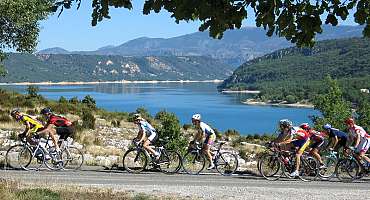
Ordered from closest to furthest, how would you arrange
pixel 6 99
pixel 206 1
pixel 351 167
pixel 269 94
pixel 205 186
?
pixel 206 1, pixel 205 186, pixel 351 167, pixel 6 99, pixel 269 94

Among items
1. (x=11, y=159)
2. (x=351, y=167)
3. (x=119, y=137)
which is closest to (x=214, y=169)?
(x=351, y=167)

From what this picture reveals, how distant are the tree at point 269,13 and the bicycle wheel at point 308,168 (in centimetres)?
1047

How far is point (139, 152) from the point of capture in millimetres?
15203

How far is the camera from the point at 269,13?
4363 millimetres

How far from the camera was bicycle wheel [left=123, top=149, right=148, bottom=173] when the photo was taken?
15258 mm

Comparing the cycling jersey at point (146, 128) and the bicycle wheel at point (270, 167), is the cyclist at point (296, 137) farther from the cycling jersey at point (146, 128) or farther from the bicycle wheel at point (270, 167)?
the cycling jersey at point (146, 128)

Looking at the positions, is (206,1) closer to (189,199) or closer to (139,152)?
(189,199)

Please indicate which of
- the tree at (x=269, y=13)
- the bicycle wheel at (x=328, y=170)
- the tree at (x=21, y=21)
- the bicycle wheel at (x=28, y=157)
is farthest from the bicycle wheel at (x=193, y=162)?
the tree at (x=269, y=13)

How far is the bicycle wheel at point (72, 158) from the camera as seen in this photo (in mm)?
15453

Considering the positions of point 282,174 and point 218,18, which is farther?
point 282,174

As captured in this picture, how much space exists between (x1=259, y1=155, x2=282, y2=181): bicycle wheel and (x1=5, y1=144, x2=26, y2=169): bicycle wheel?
6919mm

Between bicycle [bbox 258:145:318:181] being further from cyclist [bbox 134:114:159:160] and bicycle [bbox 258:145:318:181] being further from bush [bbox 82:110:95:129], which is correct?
bush [bbox 82:110:95:129]

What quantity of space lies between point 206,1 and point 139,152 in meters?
11.2

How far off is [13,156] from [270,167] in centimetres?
768
